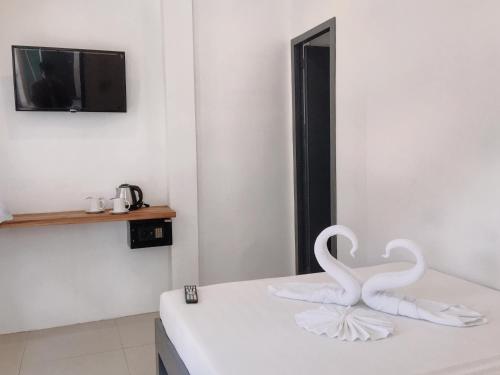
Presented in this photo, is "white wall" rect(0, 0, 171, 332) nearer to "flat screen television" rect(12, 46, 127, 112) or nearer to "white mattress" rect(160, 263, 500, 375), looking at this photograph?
"flat screen television" rect(12, 46, 127, 112)

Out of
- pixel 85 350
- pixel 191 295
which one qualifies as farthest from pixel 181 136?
pixel 191 295

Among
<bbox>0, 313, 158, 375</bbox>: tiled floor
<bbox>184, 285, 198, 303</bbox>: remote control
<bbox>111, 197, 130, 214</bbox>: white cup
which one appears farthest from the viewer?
<bbox>111, 197, 130, 214</bbox>: white cup

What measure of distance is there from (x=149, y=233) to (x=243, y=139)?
3.56 ft

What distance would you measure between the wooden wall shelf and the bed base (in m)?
1.15

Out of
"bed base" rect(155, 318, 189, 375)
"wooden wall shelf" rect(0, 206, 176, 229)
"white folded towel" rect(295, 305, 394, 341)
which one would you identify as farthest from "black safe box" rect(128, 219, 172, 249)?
"white folded towel" rect(295, 305, 394, 341)

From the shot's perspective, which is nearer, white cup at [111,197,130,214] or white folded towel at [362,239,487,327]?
white folded towel at [362,239,487,327]

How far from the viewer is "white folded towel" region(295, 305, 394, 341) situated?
5.09 feet

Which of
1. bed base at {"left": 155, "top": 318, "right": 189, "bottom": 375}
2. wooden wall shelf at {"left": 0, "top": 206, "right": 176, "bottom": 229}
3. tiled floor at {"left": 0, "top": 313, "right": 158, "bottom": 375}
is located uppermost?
wooden wall shelf at {"left": 0, "top": 206, "right": 176, "bottom": 229}

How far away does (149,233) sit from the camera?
3.37 meters

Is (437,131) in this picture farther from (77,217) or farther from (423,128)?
(77,217)

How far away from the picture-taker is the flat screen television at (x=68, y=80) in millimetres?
3066

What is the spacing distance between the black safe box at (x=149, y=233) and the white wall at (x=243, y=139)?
37 centimetres

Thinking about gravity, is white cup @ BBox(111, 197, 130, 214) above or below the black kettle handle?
below

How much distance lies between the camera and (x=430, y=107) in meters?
2.36
